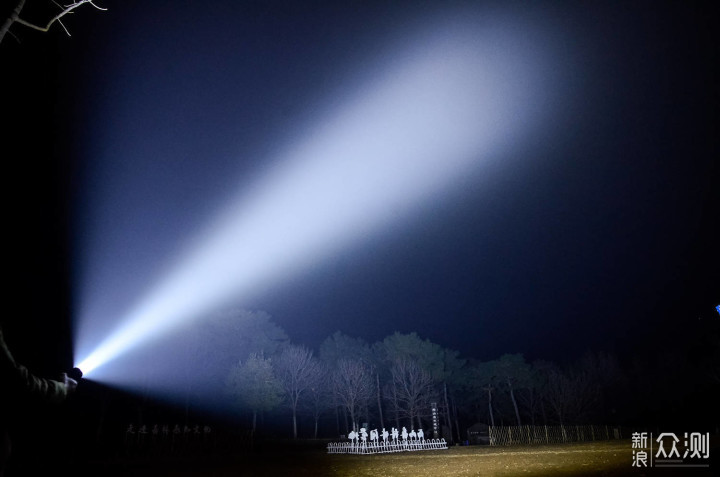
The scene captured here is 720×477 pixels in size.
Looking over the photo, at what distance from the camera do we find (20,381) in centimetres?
314

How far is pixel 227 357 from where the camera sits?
4312 centimetres

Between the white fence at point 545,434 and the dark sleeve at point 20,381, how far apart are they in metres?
38.9

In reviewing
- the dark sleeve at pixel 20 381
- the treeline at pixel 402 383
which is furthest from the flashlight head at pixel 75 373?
the treeline at pixel 402 383

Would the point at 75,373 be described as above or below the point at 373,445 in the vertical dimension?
above

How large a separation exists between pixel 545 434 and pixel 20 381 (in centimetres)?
4735

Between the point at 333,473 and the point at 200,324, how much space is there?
31860 millimetres

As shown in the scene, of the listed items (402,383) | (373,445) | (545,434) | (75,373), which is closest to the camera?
(75,373)

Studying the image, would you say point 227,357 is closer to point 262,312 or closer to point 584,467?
point 262,312

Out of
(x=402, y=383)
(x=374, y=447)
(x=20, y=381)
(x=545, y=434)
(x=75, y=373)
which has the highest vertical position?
(x=20, y=381)

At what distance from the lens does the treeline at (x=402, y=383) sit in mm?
41406

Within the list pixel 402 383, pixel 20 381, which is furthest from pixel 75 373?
pixel 402 383

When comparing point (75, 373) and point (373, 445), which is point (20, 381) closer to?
point (75, 373)

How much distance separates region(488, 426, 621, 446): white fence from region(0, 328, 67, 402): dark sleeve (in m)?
38.9

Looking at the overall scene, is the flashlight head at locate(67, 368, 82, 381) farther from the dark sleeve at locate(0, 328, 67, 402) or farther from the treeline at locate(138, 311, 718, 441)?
the treeline at locate(138, 311, 718, 441)
